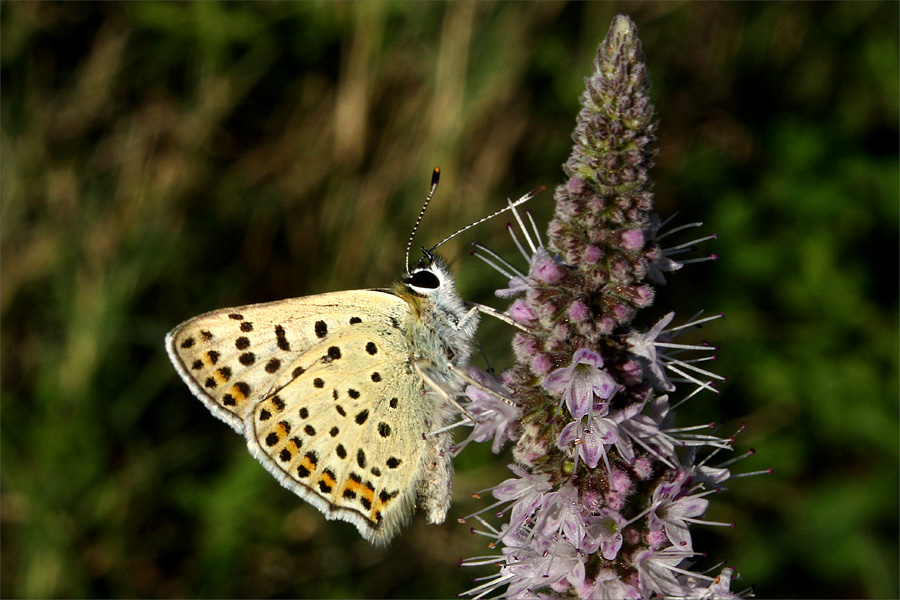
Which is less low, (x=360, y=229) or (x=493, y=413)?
(x=493, y=413)

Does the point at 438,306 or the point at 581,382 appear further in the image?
the point at 438,306

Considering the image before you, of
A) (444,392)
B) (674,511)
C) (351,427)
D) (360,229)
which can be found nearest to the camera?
(674,511)

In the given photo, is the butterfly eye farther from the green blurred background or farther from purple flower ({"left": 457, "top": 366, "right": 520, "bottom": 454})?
the green blurred background

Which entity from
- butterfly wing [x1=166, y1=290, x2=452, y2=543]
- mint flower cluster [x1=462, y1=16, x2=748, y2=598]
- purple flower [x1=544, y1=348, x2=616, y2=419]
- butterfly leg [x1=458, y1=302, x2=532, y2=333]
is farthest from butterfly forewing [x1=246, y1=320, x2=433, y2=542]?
purple flower [x1=544, y1=348, x2=616, y2=419]

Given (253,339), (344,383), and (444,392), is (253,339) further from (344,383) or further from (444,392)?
(444,392)

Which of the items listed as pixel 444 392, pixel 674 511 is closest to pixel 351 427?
pixel 444 392
